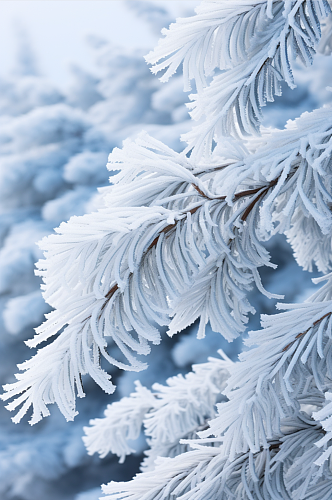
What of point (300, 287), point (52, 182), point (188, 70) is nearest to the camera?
point (188, 70)

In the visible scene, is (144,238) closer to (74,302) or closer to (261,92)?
(74,302)

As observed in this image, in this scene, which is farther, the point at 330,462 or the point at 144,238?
the point at 330,462

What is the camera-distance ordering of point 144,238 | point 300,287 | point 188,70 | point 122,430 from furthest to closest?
point 300,287 → point 122,430 → point 188,70 → point 144,238

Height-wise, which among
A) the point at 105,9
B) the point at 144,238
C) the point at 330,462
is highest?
the point at 105,9

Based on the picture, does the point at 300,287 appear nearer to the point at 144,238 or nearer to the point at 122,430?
the point at 122,430

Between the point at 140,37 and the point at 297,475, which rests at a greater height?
the point at 140,37

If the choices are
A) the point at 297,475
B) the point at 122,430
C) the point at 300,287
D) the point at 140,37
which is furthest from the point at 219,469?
the point at 140,37
